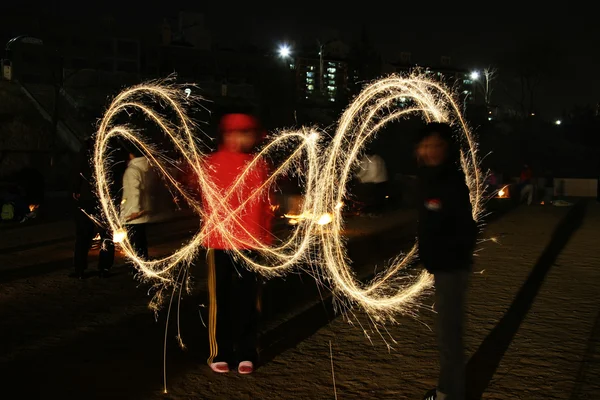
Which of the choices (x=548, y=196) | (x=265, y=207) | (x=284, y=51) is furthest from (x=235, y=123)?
(x=284, y=51)

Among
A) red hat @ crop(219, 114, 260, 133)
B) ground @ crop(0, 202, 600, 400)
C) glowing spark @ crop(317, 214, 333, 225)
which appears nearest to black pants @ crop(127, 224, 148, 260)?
ground @ crop(0, 202, 600, 400)

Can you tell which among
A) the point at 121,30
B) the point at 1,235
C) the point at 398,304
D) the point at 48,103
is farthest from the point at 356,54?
the point at 398,304

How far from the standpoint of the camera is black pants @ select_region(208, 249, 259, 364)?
472 cm

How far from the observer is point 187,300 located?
7109 millimetres

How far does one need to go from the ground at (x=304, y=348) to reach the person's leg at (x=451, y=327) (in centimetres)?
52

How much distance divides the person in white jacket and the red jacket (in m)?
3.81

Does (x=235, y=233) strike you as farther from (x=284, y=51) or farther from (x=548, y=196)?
(x=284, y=51)

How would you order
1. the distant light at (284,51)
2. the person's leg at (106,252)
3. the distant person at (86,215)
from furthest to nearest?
the distant light at (284,51), the person's leg at (106,252), the distant person at (86,215)

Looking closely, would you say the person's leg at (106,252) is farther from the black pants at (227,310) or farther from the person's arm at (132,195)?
the black pants at (227,310)

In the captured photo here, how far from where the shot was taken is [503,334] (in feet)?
18.9

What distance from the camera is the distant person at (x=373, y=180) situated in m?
15.3

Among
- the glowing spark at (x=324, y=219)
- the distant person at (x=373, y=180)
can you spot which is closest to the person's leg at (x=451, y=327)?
the glowing spark at (x=324, y=219)

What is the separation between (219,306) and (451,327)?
1864 mm

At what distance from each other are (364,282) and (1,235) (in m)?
8.65
